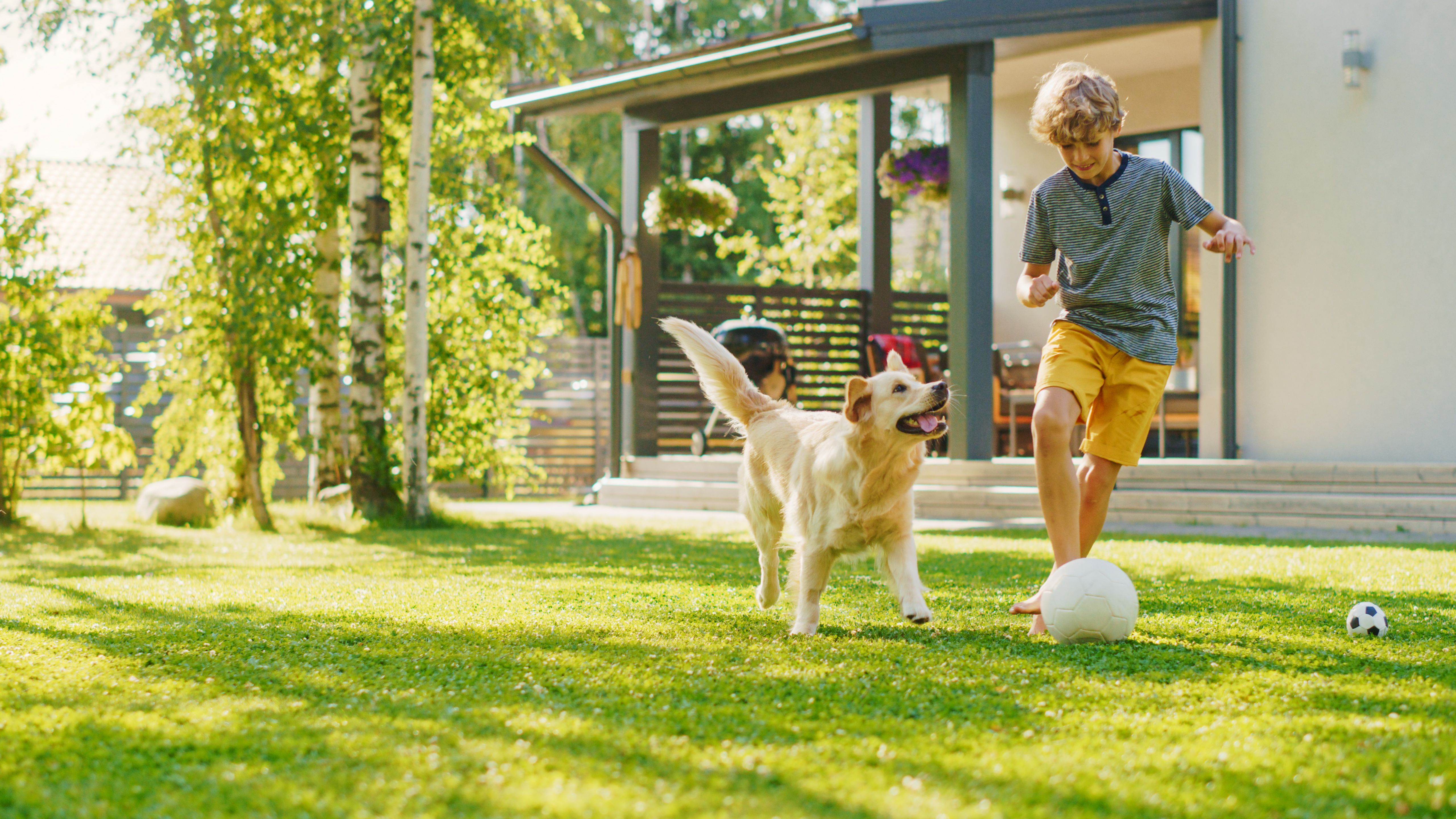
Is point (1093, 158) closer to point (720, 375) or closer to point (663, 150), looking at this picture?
point (720, 375)

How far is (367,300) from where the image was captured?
30.7ft

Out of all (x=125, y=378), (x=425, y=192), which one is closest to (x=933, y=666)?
(x=425, y=192)

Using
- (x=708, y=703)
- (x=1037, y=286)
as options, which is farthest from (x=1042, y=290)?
(x=708, y=703)

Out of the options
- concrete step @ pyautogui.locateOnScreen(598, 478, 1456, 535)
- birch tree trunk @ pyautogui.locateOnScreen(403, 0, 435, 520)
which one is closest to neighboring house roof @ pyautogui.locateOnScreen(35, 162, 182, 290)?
birch tree trunk @ pyautogui.locateOnScreen(403, 0, 435, 520)

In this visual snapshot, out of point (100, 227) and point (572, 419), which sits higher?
point (100, 227)

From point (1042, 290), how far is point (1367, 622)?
1.39m

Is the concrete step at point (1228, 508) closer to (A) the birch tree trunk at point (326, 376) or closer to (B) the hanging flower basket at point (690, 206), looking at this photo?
(B) the hanging flower basket at point (690, 206)

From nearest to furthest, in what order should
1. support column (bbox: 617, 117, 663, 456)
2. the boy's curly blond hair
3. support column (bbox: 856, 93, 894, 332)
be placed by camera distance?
1. the boy's curly blond hair
2. support column (bbox: 617, 117, 663, 456)
3. support column (bbox: 856, 93, 894, 332)

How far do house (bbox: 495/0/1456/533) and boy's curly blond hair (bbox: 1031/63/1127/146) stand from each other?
5029mm

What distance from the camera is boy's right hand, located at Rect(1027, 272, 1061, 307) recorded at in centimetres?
377

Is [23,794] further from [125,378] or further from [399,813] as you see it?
[125,378]

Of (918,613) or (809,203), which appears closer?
(918,613)

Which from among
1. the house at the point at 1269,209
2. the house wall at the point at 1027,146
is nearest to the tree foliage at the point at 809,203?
the house wall at the point at 1027,146

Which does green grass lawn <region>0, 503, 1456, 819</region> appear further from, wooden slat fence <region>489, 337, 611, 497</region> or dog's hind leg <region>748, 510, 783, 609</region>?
wooden slat fence <region>489, 337, 611, 497</region>
